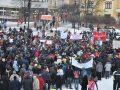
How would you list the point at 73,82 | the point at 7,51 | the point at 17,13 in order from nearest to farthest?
the point at 73,82, the point at 7,51, the point at 17,13

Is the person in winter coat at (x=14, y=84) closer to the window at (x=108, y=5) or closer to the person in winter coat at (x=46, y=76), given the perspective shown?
the person in winter coat at (x=46, y=76)

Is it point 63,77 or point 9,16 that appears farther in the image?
point 9,16

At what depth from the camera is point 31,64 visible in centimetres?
2775

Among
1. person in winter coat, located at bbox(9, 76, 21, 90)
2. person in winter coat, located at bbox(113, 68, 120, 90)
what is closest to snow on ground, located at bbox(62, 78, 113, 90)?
person in winter coat, located at bbox(113, 68, 120, 90)

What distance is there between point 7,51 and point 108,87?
6.09 metres

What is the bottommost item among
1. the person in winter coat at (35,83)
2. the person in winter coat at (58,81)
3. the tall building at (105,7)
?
the tall building at (105,7)

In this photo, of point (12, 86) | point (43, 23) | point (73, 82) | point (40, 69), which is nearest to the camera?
point (12, 86)

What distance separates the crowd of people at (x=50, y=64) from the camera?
24.8 metres

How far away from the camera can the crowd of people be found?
24.8 meters

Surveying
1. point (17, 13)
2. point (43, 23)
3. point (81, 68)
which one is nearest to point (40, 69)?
point (81, 68)

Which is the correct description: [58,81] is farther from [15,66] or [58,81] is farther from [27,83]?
[27,83]

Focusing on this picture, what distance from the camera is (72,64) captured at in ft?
94.4

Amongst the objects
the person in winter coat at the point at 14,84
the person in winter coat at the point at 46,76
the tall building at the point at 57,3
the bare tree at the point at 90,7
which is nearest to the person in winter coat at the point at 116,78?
the person in winter coat at the point at 46,76

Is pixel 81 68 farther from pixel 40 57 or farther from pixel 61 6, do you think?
pixel 61 6
